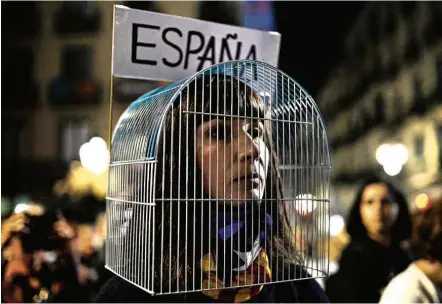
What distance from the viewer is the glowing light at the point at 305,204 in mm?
1130

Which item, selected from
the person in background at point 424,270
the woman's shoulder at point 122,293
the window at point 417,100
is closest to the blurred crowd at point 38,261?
the woman's shoulder at point 122,293

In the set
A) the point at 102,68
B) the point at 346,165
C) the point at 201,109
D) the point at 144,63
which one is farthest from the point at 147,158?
the point at 346,165

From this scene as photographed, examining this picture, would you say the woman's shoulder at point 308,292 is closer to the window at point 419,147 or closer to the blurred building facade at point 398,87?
the blurred building facade at point 398,87

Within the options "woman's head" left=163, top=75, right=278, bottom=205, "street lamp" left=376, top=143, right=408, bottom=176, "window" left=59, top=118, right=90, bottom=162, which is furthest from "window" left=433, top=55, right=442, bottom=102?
"woman's head" left=163, top=75, right=278, bottom=205

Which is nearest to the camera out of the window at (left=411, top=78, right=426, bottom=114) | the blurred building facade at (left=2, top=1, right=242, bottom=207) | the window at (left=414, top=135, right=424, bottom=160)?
the blurred building facade at (left=2, top=1, right=242, bottom=207)

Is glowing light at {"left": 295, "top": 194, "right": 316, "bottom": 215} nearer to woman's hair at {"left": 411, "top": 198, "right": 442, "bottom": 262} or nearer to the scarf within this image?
the scarf

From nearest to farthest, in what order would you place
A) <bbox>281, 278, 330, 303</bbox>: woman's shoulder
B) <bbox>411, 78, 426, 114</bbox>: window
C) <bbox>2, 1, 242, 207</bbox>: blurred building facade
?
1. <bbox>281, 278, 330, 303</bbox>: woman's shoulder
2. <bbox>2, 1, 242, 207</bbox>: blurred building facade
3. <bbox>411, 78, 426, 114</bbox>: window

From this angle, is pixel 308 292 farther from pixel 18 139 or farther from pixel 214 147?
pixel 18 139

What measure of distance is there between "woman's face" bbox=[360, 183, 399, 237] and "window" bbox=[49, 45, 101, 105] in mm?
7983

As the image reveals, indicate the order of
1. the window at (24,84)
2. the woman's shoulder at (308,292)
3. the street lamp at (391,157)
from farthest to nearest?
the window at (24,84) < the street lamp at (391,157) < the woman's shoulder at (308,292)

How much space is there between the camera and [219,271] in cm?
103

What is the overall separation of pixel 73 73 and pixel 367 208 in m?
9.48

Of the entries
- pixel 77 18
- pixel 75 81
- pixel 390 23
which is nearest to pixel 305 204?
pixel 75 81

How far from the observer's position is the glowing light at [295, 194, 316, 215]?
3.71 ft
